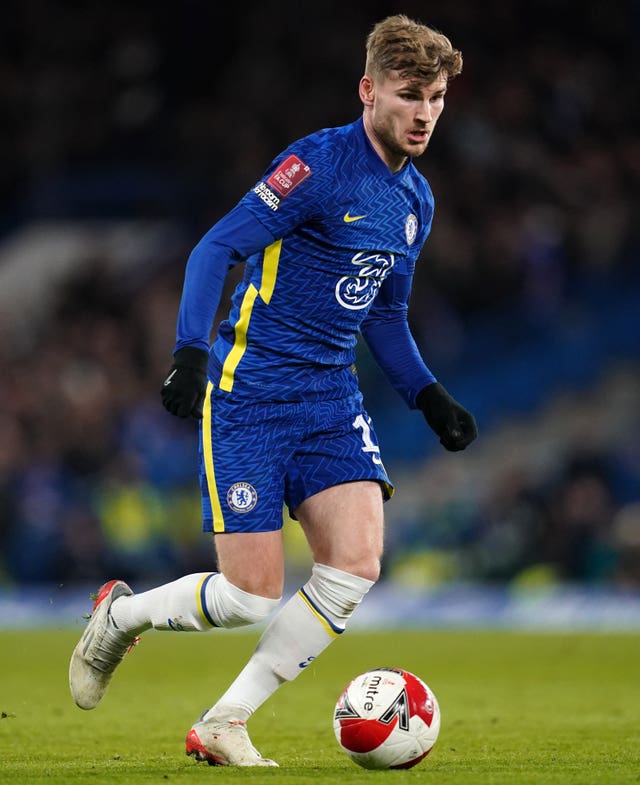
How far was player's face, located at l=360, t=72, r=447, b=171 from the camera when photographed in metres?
4.95

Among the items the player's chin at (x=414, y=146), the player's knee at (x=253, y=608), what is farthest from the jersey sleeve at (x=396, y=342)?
the player's knee at (x=253, y=608)

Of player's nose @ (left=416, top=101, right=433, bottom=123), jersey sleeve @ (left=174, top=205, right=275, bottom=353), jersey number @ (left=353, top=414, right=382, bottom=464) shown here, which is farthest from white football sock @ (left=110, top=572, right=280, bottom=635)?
player's nose @ (left=416, top=101, right=433, bottom=123)

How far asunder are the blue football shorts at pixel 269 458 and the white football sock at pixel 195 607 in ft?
0.68

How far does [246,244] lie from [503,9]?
1354cm

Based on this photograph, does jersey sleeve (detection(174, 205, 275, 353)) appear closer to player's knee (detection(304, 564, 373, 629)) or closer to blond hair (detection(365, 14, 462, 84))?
blond hair (detection(365, 14, 462, 84))

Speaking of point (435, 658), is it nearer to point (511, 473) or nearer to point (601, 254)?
point (511, 473)

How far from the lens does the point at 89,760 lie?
5246 millimetres

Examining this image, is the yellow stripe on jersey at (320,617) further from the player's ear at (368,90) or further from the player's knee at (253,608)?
the player's ear at (368,90)

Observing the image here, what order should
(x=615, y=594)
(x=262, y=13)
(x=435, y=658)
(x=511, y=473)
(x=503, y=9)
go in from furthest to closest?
1. (x=262, y=13)
2. (x=503, y=9)
3. (x=511, y=473)
4. (x=615, y=594)
5. (x=435, y=658)

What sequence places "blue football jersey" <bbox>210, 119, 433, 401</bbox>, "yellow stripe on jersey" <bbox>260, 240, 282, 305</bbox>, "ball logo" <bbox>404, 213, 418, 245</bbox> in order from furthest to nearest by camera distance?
"ball logo" <bbox>404, 213, 418, 245</bbox>
"yellow stripe on jersey" <bbox>260, 240, 282, 305</bbox>
"blue football jersey" <bbox>210, 119, 433, 401</bbox>

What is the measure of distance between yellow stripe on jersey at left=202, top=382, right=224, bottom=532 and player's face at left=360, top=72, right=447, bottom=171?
104cm

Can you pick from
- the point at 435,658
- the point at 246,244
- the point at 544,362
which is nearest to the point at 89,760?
the point at 246,244

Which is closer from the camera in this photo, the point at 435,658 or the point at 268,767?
the point at 268,767

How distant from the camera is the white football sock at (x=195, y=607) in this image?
5.00 metres
